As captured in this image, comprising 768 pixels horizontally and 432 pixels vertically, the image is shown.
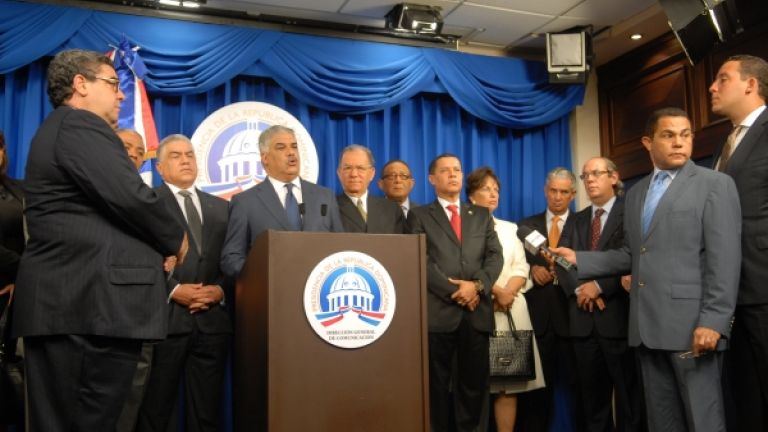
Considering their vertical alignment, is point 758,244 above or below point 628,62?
below

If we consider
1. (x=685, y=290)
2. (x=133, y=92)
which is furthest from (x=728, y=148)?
(x=133, y=92)

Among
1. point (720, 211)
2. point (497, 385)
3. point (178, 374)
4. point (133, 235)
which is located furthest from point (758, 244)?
point (178, 374)

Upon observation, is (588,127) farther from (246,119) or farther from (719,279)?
(719,279)

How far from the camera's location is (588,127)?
636 cm

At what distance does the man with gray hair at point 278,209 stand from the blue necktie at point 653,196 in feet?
4.59

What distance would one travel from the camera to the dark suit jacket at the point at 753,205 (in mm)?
3102

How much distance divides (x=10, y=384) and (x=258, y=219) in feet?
4.04

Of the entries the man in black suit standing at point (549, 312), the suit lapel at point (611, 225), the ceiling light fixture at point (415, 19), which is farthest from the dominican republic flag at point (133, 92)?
the suit lapel at point (611, 225)

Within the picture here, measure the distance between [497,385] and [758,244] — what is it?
6.17ft

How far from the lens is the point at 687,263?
10.2 ft

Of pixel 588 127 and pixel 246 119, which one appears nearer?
pixel 246 119

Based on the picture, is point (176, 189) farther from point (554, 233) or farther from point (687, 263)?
point (687, 263)

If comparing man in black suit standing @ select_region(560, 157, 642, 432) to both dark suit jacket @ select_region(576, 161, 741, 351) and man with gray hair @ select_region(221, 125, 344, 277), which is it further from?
man with gray hair @ select_region(221, 125, 344, 277)

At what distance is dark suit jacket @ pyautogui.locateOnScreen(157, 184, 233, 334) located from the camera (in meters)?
3.73
